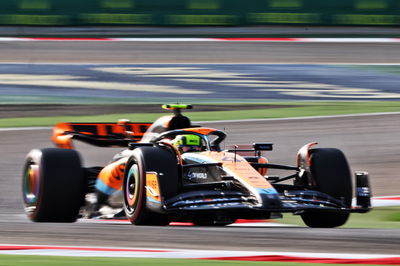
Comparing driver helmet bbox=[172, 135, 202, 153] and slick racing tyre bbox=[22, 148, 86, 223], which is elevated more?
driver helmet bbox=[172, 135, 202, 153]

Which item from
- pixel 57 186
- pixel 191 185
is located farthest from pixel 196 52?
pixel 191 185

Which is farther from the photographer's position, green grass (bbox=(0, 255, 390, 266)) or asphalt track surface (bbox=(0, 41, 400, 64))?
asphalt track surface (bbox=(0, 41, 400, 64))

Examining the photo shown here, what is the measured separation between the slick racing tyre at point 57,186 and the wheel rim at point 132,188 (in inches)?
29.2

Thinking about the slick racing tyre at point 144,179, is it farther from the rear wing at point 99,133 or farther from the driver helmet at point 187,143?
the rear wing at point 99,133

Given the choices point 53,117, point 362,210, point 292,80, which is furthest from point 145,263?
point 292,80

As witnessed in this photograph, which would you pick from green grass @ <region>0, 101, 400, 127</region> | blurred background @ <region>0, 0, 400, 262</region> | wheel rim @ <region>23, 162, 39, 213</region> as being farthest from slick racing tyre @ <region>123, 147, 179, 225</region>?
green grass @ <region>0, 101, 400, 127</region>

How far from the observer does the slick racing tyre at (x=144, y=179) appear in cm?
801

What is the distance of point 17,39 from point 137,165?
17.0 metres

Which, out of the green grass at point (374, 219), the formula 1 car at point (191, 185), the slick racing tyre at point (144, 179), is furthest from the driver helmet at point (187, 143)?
the green grass at point (374, 219)

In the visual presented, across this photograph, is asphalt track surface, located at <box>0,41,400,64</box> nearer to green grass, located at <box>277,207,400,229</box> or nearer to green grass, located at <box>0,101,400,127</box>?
green grass, located at <box>0,101,400,127</box>

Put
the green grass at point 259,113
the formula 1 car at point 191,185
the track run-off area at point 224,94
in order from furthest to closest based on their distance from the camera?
the green grass at point 259,113 < the formula 1 car at point 191,185 < the track run-off area at point 224,94

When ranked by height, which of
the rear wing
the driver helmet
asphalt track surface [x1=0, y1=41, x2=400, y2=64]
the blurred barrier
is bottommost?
the rear wing

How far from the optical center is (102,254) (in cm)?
551

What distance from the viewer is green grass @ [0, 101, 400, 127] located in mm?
15570
